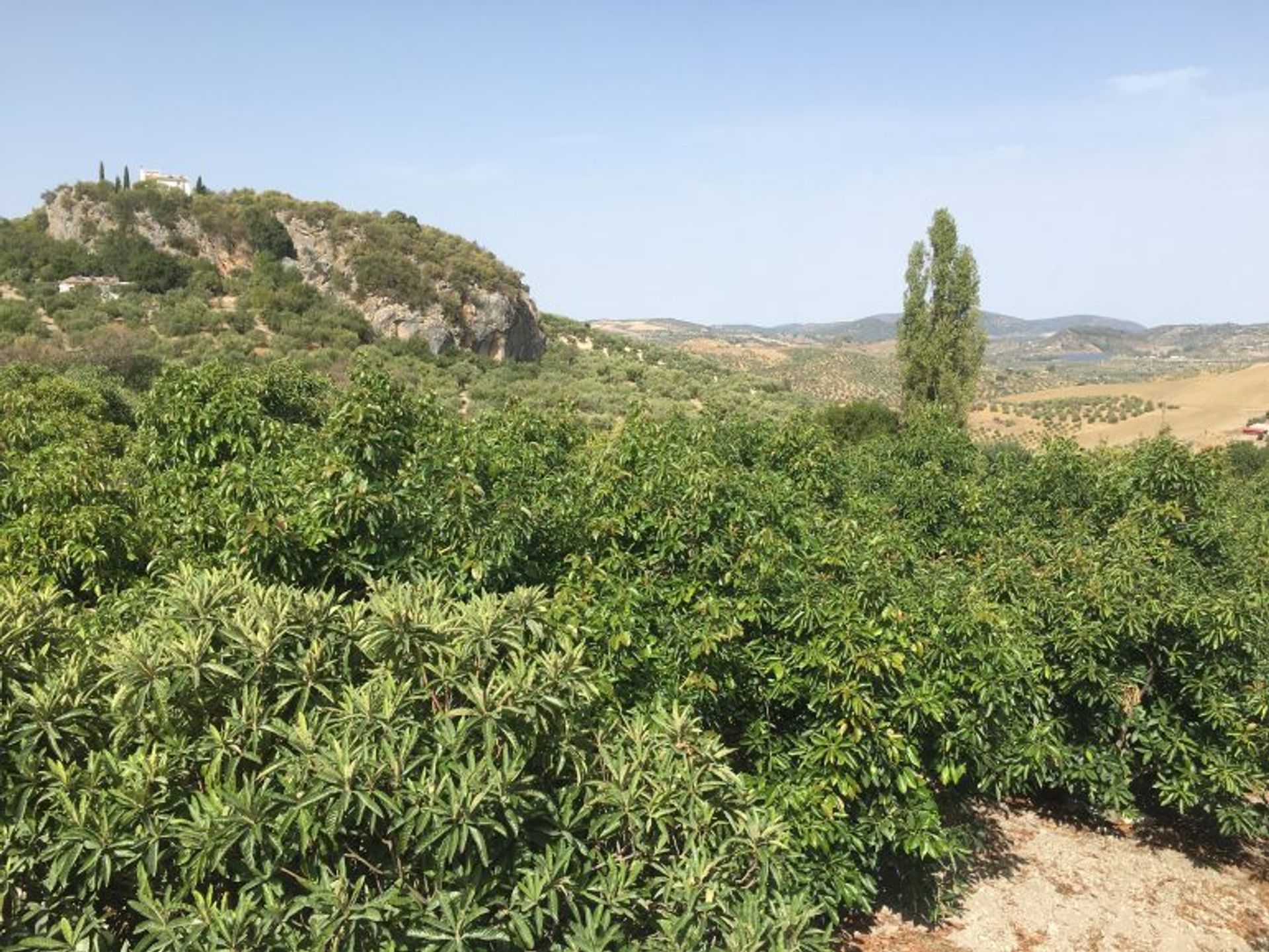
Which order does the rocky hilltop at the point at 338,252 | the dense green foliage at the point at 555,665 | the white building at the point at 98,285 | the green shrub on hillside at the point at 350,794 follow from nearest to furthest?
the green shrub on hillside at the point at 350,794, the dense green foliage at the point at 555,665, the white building at the point at 98,285, the rocky hilltop at the point at 338,252

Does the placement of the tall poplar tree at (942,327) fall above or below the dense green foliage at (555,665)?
above

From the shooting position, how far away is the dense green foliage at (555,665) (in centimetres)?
394

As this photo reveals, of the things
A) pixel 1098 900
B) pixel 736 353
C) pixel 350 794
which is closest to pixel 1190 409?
pixel 1098 900

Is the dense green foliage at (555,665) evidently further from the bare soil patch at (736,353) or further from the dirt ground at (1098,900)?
the bare soil patch at (736,353)

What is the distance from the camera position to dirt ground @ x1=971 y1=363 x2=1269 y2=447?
56.2 metres

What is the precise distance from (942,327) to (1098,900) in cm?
2516

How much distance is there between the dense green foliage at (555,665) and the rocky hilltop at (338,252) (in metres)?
39.6

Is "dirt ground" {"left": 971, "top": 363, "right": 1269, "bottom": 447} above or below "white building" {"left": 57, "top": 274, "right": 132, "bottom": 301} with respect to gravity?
below

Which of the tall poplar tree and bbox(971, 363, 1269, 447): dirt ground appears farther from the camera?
bbox(971, 363, 1269, 447): dirt ground

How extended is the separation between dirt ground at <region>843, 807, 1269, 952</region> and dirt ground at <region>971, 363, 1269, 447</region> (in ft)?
145

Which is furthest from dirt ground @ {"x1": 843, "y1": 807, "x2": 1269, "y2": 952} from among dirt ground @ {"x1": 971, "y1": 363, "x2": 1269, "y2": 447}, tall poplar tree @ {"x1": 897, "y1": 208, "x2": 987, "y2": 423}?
dirt ground @ {"x1": 971, "y1": 363, "x2": 1269, "y2": 447}

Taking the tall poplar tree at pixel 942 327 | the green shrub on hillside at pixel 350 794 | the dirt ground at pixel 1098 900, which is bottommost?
the dirt ground at pixel 1098 900

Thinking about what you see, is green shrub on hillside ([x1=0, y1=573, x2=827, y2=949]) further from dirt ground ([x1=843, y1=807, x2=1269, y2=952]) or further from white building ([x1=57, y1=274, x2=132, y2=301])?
white building ([x1=57, y1=274, x2=132, y2=301])

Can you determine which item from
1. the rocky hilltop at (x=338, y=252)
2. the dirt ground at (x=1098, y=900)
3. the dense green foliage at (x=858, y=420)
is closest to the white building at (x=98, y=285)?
the rocky hilltop at (x=338, y=252)
